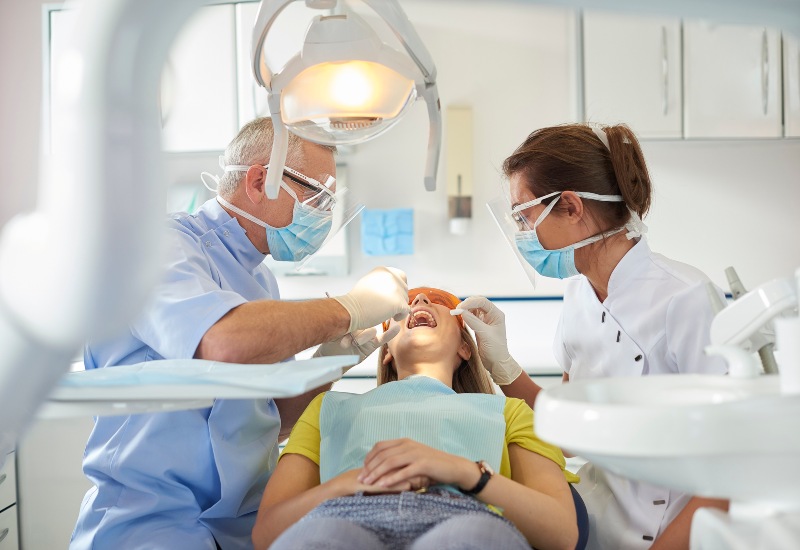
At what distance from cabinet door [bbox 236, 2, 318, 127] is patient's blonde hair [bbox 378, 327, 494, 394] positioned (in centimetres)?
163

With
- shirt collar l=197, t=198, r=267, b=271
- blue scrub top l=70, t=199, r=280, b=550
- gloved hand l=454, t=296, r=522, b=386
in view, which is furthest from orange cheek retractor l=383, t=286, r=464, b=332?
blue scrub top l=70, t=199, r=280, b=550

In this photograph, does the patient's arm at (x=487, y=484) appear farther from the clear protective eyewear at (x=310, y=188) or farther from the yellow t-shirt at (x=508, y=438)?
the clear protective eyewear at (x=310, y=188)

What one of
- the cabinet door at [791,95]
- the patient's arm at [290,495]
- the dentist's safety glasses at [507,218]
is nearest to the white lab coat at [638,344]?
the dentist's safety glasses at [507,218]

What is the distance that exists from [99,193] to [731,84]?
333 centimetres

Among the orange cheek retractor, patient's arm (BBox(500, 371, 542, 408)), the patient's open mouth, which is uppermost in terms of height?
the orange cheek retractor

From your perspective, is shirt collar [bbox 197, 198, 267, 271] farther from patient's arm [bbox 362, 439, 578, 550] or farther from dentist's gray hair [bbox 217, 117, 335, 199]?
patient's arm [bbox 362, 439, 578, 550]

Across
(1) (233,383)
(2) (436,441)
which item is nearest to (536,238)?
(2) (436,441)

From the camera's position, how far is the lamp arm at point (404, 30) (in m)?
1.07

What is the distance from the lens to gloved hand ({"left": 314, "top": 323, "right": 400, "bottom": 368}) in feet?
6.31

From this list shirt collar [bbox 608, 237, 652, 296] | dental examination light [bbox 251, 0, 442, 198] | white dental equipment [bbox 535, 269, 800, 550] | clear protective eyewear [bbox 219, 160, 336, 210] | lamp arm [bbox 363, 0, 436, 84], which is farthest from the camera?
clear protective eyewear [bbox 219, 160, 336, 210]

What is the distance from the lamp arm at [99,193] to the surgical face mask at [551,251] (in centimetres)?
145

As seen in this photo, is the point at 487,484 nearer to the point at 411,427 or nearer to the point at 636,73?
the point at 411,427

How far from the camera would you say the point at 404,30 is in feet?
3.63

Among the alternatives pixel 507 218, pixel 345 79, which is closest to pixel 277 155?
Result: pixel 345 79
